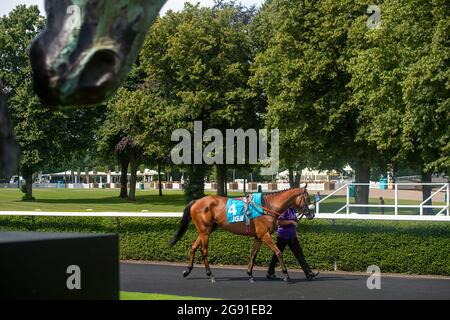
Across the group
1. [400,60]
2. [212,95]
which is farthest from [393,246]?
[212,95]

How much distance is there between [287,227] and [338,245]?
9.82ft

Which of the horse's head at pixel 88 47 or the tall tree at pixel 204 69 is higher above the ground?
the tall tree at pixel 204 69

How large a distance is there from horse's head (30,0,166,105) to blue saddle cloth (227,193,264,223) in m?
12.4

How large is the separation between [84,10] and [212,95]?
36626mm

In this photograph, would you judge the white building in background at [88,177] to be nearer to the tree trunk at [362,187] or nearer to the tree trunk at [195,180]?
the tree trunk at [195,180]


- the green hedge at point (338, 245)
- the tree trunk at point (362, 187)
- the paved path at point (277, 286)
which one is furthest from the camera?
the tree trunk at point (362, 187)

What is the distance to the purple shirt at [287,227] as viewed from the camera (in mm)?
15094

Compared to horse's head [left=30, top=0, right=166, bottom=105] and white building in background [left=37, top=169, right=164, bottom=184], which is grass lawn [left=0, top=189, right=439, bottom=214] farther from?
white building in background [left=37, top=169, right=164, bottom=184]

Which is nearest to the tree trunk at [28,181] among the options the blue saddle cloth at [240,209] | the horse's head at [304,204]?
the blue saddle cloth at [240,209]

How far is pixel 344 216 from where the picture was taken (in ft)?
58.4

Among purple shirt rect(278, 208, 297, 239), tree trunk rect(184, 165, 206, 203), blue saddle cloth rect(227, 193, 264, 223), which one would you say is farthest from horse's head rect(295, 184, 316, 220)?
tree trunk rect(184, 165, 206, 203)

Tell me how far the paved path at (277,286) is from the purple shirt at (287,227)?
992 millimetres

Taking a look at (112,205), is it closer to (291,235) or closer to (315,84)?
(315,84)
